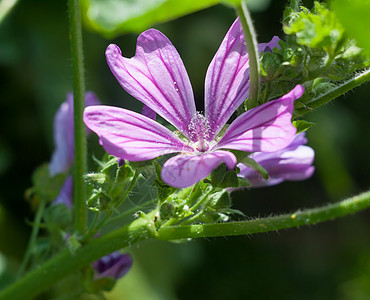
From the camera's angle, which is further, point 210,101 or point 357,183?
point 357,183

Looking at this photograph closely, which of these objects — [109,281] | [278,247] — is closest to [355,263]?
[278,247]

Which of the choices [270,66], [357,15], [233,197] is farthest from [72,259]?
[233,197]

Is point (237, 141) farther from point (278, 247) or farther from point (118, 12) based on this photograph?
point (278, 247)

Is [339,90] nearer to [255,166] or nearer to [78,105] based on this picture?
[255,166]

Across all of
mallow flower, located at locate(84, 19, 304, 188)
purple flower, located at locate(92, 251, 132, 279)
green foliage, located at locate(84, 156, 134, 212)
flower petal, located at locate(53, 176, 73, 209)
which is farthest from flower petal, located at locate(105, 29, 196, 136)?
flower petal, located at locate(53, 176, 73, 209)

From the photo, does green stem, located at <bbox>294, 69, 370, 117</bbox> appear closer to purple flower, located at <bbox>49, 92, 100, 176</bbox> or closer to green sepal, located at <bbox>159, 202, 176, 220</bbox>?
green sepal, located at <bbox>159, 202, 176, 220</bbox>
